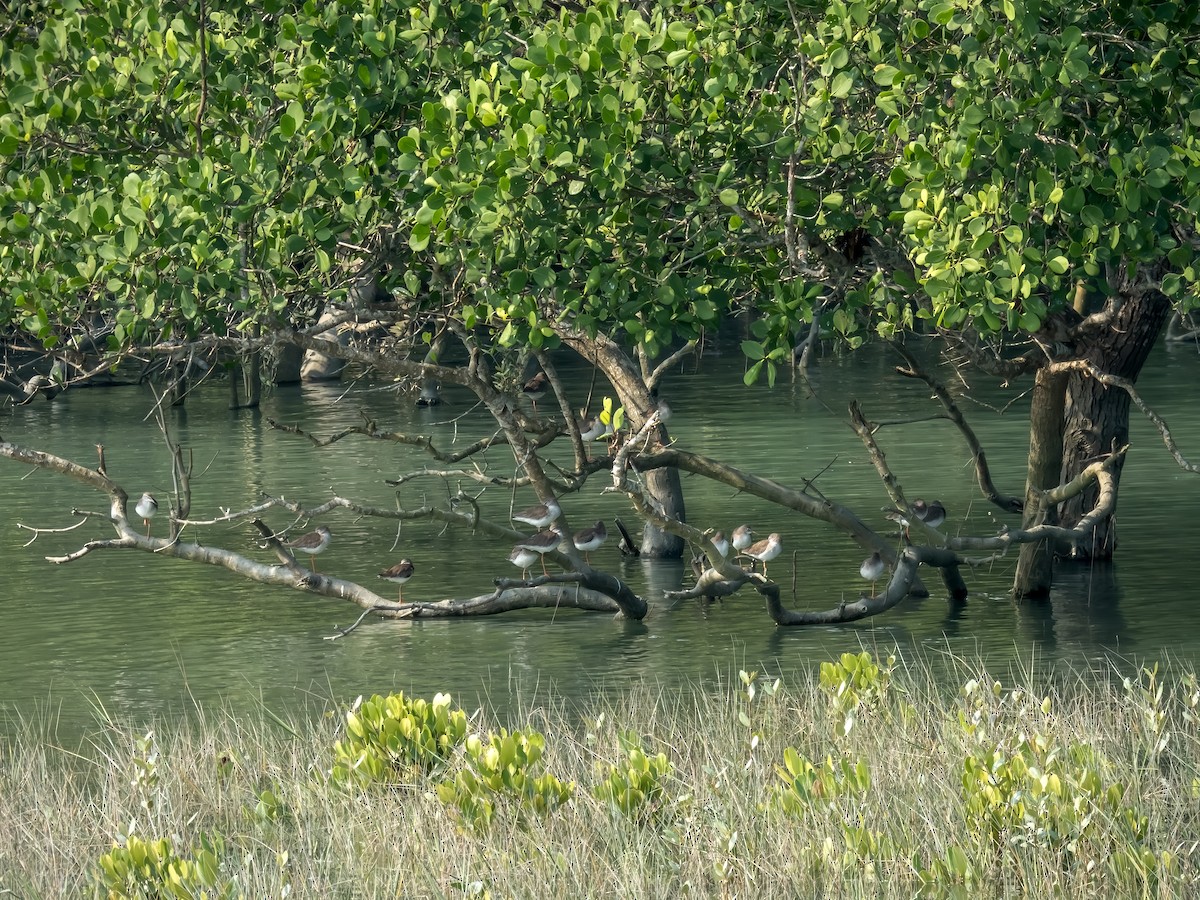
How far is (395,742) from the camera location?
9242 millimetres

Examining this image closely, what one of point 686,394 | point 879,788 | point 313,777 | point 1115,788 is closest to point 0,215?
point 313,777

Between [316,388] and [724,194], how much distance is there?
114 feet

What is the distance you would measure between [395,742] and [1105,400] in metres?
9.99

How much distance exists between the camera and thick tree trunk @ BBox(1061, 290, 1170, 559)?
16109 millimetres

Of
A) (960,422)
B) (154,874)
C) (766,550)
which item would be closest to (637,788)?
(154,874)

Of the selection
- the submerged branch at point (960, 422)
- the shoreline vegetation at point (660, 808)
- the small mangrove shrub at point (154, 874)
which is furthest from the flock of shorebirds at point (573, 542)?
the small mangrove shrub at point (154, 874)

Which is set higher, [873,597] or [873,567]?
[873,567]

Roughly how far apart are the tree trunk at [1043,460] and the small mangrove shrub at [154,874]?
1078 centimetres

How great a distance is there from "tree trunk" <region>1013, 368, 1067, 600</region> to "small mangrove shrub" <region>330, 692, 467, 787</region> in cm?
859

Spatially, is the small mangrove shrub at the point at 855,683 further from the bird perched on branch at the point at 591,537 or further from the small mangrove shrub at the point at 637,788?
the bird perched on branch at the point at 591,537

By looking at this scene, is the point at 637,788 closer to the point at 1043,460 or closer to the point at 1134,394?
the point at 1134,394

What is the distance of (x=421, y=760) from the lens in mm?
9234

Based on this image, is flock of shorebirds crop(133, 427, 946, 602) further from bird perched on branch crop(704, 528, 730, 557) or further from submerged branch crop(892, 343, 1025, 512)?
submerged branch crop(892, 343, 1025, 512)

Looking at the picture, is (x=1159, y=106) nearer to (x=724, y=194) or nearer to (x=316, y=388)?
(x=724, y=194)
